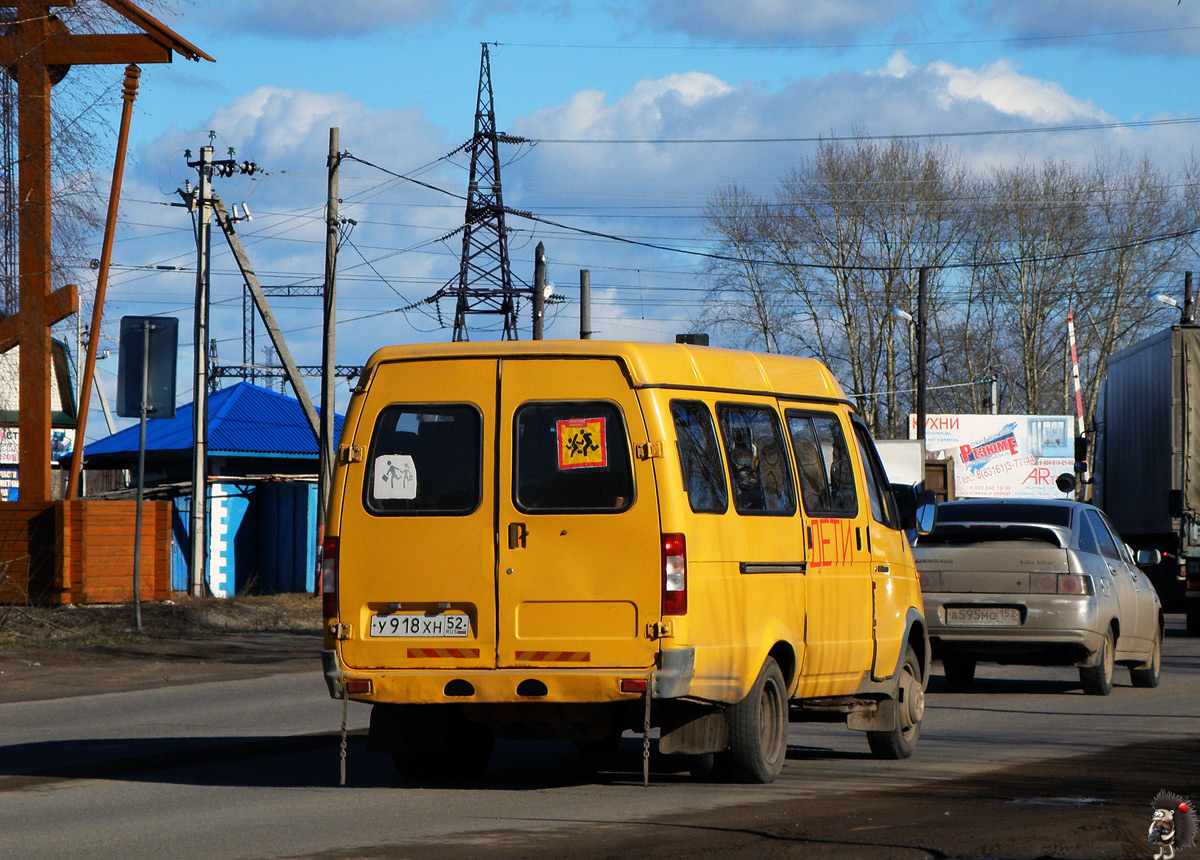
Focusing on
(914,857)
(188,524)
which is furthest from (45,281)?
(914,857)

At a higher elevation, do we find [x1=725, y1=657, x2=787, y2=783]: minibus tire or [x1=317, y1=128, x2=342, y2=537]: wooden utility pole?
[x1=317, y1=128, x2=342, y2=537]: wooden utility pole

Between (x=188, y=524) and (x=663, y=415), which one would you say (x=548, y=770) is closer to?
(x=663, y=415)

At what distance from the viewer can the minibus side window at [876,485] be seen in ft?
32.8

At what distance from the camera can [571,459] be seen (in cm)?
834

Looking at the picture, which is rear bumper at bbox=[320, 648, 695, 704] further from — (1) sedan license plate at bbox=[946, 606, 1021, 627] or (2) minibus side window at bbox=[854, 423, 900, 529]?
(1) sedan license plate at bbox=[946, 606, 1021, 627]

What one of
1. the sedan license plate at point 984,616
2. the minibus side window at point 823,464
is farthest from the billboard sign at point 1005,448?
the minibus side window at point 823,464

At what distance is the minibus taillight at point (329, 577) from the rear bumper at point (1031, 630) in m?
6.77

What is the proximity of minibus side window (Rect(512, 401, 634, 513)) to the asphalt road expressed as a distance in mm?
1483

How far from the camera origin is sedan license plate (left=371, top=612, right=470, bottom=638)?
8266 mm

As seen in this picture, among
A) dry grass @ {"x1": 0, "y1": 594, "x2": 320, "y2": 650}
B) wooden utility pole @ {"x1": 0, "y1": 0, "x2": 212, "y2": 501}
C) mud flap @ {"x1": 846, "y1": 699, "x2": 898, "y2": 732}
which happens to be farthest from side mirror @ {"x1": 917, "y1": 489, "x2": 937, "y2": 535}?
wooden utility pole @ {"x1": 0, "y1": 0, "x2": 212, "y2": 501}

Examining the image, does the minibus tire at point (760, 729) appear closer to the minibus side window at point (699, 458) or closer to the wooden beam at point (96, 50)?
the minibus side window at point (699, 458)

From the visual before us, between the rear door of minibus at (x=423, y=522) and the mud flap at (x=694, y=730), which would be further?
the mud flap at (x=694, y=730)

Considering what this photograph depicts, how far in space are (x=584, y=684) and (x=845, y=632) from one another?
79.2 inches

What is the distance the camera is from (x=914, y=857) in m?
6.51
